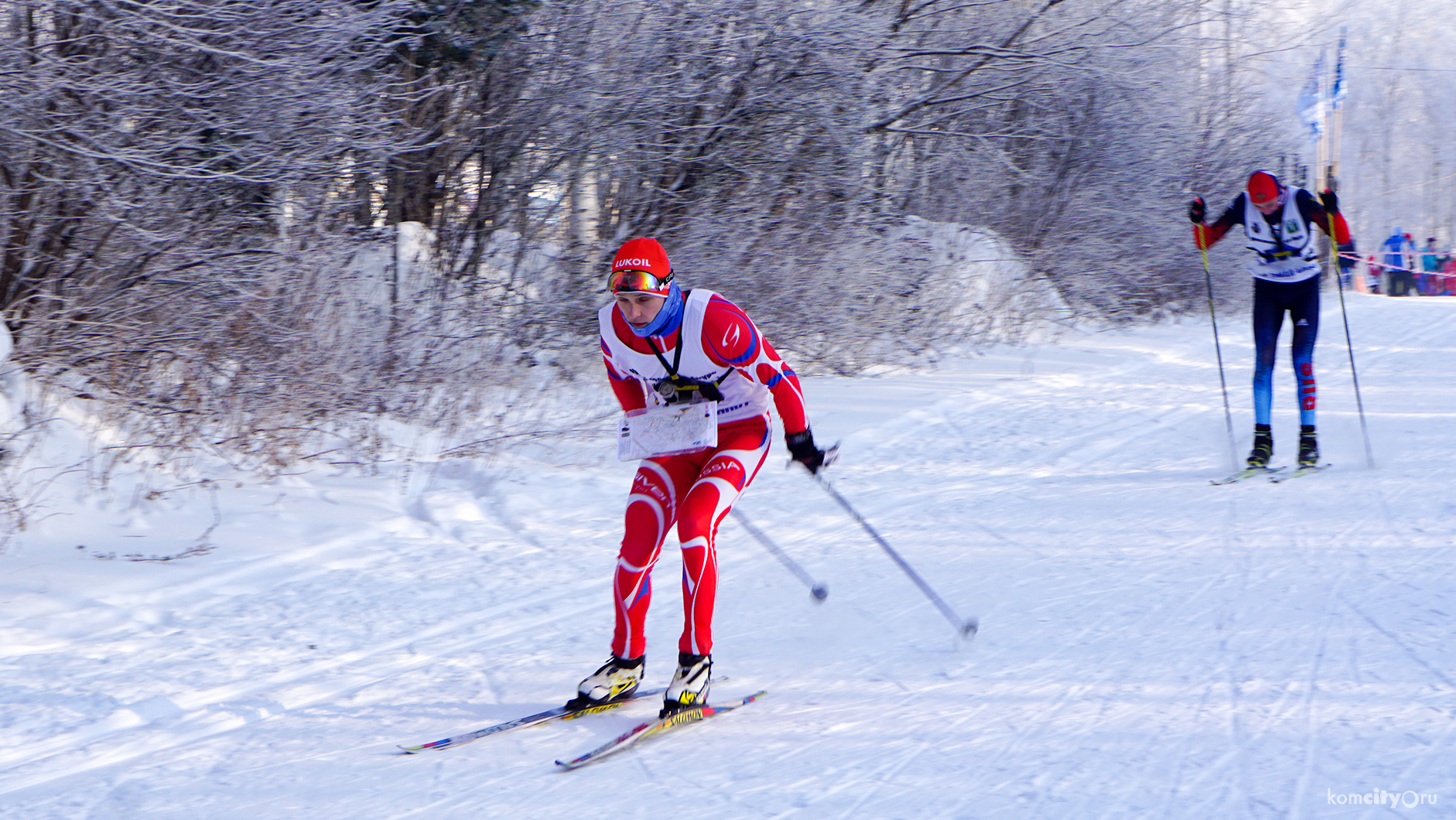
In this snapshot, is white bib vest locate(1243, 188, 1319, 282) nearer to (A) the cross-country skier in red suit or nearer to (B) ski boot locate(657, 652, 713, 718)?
(A) the cross-country skier in red suit

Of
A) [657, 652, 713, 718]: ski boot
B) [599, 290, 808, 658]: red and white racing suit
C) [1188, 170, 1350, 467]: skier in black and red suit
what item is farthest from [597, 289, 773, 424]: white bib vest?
[1188, 170, 1350, 467]: skier in black and red suit

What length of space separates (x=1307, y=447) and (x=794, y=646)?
464 centimetres

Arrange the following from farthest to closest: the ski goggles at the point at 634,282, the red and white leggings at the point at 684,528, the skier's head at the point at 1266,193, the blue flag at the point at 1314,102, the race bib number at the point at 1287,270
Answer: the blue flag at the point at 1314,102
the race bib number at the point at 1287,270
the skier's head at the point at 1266,193
the red and white leggings at the point at 684,528
the ski goggles at the point at 634,282

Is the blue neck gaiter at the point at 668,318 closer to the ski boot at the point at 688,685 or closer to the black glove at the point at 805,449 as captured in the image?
the black glove at the point at 805,449

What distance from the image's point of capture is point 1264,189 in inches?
284

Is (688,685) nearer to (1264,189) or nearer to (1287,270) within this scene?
(1264,189)

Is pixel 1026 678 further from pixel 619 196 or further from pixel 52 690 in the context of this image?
pixel 619 196

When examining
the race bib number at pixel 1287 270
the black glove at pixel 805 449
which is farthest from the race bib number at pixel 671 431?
the race bib number at pixel 1287 270

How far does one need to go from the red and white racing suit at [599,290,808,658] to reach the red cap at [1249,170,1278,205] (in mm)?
4683

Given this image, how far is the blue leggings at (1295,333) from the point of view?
294 inches

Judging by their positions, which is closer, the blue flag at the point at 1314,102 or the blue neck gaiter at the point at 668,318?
the blue neck gaiter at the point at 668,318

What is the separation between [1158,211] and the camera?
19.1 metres

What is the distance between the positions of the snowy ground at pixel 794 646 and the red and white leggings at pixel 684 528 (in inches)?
13.5

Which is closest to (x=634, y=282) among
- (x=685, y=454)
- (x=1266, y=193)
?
(x=685, y=454)
